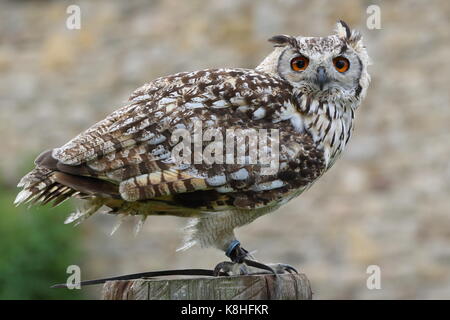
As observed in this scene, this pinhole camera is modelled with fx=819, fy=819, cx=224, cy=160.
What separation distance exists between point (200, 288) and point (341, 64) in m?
1.28

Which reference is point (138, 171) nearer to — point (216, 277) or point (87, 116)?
point (216, 277)

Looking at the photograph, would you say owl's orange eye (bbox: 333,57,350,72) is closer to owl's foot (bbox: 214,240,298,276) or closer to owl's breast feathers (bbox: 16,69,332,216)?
owl's breast feathers (bbox: 16,69,332,216)

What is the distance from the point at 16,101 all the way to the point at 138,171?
5.98 m

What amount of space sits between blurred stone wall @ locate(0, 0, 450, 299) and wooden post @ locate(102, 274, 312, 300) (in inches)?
177

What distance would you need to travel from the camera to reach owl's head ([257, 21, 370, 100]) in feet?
11.3

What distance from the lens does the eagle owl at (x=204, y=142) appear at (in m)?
3.11

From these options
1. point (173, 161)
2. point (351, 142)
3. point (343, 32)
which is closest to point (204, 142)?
point (173, 161)

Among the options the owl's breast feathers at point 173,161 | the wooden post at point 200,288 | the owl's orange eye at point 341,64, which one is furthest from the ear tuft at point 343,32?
the wooden post at point 200,288

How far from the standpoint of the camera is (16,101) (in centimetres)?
873

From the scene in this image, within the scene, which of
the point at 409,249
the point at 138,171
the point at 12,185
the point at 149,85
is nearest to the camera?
the point at 138,171
